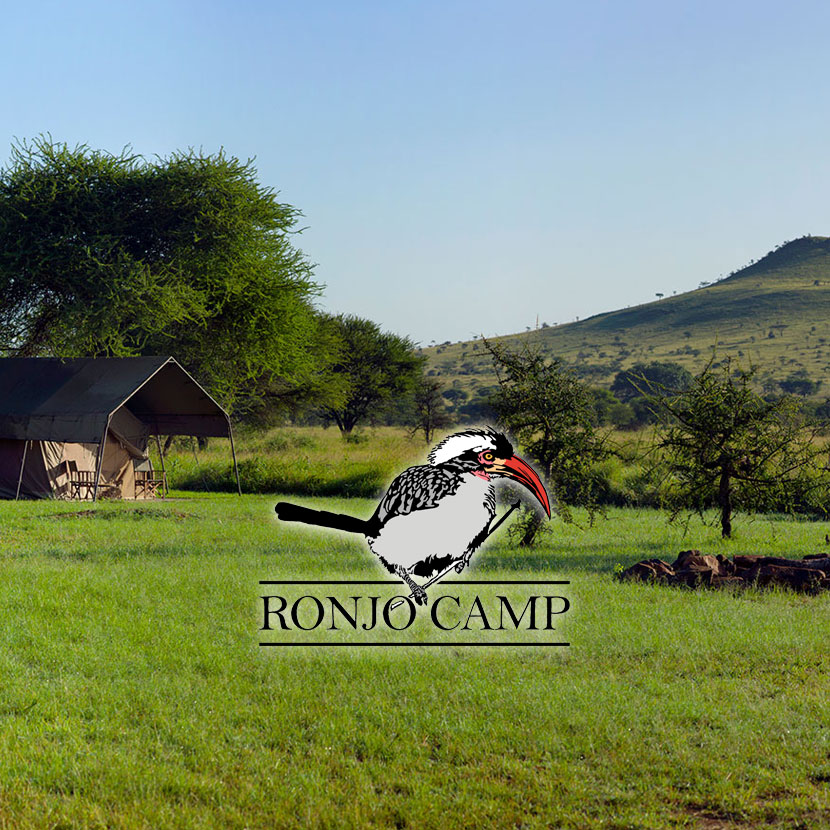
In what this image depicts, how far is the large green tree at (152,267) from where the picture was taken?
29547mm

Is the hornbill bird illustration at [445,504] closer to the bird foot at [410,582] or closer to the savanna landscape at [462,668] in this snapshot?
the bird foot at [410,582]

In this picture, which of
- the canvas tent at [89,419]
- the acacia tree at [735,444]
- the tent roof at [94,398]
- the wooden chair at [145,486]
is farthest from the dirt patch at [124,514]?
the acacia tree at [735,444]

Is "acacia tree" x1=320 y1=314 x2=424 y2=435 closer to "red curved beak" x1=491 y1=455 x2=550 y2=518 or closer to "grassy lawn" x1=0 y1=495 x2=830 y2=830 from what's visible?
"grassy lawn" x1=0 y1=495 x2=830 y2=830

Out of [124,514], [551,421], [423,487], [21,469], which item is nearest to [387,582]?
[423,487]

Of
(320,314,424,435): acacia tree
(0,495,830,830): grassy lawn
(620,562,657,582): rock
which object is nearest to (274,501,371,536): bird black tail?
(0,495,830,830): grassy lawn

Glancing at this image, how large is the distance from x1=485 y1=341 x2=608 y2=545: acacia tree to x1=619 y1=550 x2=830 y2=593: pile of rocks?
1.92 m

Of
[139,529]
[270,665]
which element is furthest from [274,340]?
[270,665]

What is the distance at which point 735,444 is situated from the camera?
14.1 meters

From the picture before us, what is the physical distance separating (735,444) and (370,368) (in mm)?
36278

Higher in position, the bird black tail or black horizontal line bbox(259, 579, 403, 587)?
the bird black tail

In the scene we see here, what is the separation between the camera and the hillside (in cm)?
8081

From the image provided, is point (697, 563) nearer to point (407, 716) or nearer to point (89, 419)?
point (407, 716)

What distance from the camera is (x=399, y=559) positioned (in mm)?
6262

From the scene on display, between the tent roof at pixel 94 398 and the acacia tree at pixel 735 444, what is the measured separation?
40.3 ft
